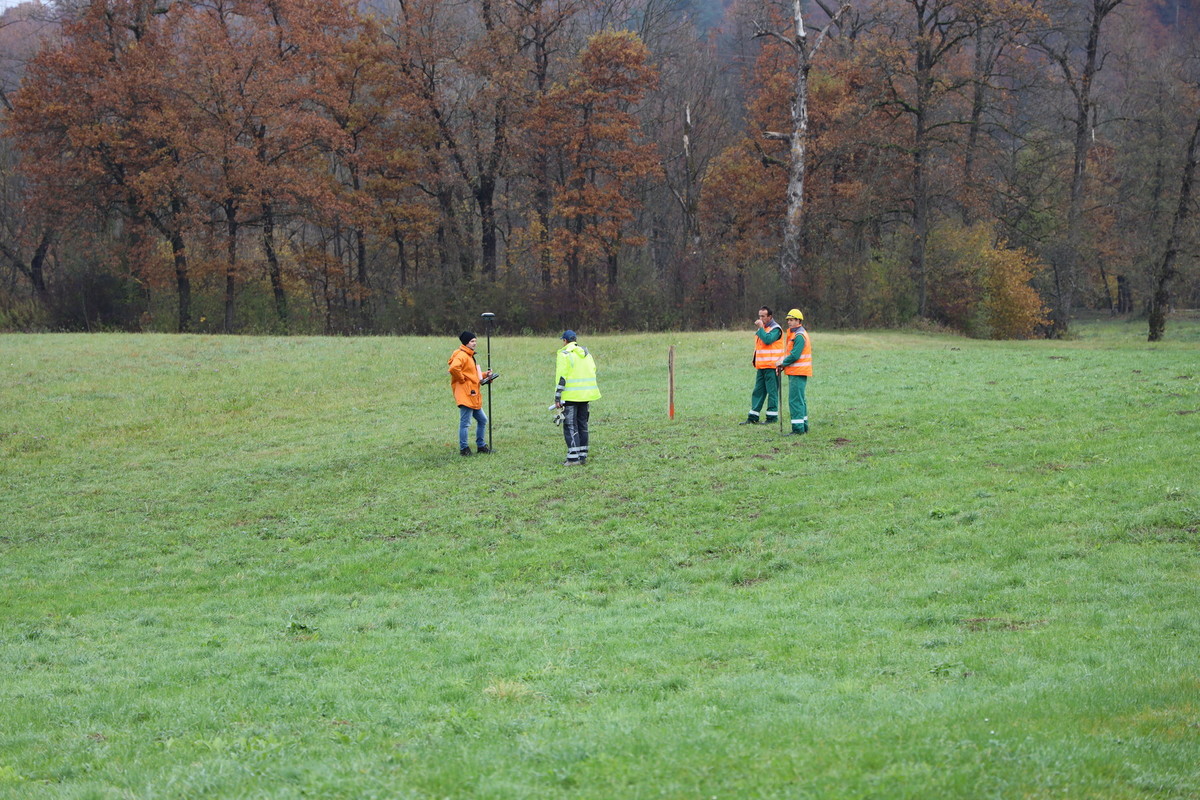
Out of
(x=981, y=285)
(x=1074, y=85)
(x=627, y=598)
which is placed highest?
(x=1074, y=85)

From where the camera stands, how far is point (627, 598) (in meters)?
11.6

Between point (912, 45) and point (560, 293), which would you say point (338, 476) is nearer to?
point (560, 293)

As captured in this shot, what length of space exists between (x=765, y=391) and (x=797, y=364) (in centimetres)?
192

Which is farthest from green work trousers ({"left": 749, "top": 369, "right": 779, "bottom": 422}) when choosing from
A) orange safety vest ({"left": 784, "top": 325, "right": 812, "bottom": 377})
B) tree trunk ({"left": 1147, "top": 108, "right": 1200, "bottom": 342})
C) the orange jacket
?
tree trunk ({"left": 1147, "top": 108, "right": 1200, "bottom": 342})

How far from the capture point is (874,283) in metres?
44.9

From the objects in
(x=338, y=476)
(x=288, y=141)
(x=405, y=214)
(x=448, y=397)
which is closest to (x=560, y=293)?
(x=405, y=214)

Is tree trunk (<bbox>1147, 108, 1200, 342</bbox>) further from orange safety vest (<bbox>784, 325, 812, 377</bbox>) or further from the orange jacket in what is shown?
the orange jacket

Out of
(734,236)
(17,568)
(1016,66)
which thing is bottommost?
(17,568)

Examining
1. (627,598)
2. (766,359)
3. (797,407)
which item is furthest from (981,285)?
(627,598)

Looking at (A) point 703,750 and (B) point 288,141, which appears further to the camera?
(B) point 288,141

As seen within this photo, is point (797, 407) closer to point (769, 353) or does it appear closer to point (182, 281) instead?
point (769, 353)

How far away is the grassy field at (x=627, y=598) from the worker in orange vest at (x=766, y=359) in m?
0.83

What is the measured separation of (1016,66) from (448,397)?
33246 mm

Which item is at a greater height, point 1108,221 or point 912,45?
point 912,45
